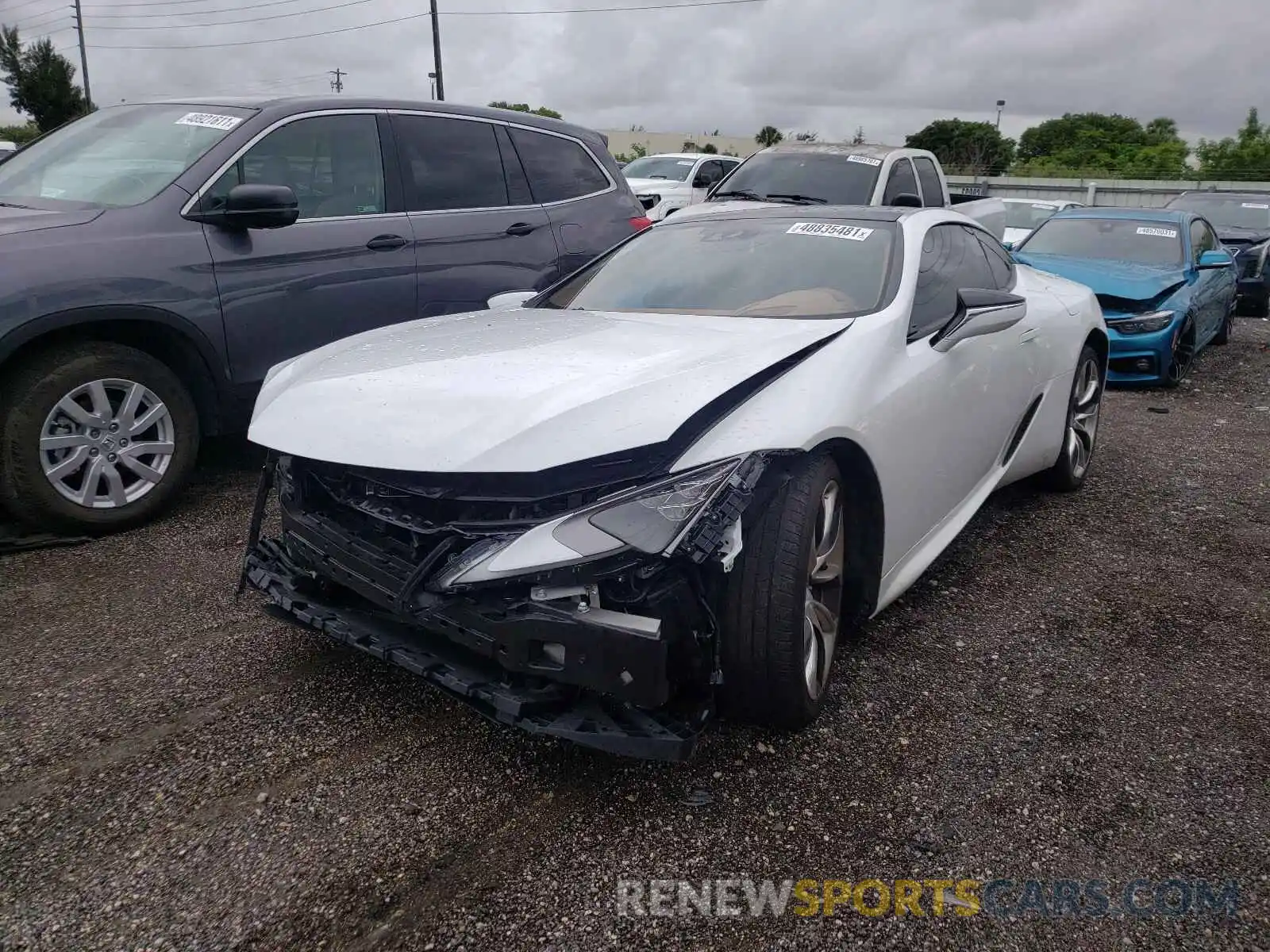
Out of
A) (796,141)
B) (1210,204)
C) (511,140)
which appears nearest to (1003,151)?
(1210,204)

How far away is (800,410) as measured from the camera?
2406mm

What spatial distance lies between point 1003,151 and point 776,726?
69.8 meters

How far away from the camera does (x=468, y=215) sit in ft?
16.7

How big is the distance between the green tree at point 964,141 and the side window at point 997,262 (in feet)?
191

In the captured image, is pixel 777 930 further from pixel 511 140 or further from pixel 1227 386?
pixel 1227 386

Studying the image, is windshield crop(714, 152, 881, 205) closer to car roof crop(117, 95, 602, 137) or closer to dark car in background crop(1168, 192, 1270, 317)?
car roof crop(117, 95, 602, 137)

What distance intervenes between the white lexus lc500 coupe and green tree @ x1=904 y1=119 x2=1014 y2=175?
60.2m

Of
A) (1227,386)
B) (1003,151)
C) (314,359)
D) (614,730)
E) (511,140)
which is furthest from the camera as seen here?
(1003,151)

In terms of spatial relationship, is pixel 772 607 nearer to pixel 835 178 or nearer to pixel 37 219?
pixel 37 219

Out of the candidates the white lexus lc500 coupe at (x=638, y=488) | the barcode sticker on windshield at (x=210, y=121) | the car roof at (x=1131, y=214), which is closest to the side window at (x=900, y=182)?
the car roof at (x=1131, y=214)

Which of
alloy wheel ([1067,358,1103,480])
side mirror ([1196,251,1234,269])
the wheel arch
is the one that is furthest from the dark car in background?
the wheel arch

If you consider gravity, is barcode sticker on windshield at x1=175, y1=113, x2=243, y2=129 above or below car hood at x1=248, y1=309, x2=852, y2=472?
above

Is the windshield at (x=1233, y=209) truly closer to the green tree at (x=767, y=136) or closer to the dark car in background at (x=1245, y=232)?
the dark car in background at (x=1245, y=232)

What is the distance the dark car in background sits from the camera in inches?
486
